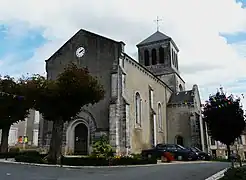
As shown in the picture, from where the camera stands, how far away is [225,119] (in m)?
28.3

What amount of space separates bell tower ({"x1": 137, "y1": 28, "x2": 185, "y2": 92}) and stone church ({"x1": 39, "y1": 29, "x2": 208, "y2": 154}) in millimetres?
6349

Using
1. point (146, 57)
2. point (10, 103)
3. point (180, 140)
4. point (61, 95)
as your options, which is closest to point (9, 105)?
point (10, 103)

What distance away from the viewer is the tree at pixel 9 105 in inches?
875

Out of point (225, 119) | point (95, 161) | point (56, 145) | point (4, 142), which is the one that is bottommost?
point (95, 161)

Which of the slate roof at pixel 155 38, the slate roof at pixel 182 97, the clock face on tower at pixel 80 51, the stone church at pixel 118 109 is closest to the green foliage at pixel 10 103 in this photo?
the stone church at pixel 118 109

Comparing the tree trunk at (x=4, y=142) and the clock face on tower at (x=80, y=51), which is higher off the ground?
the clock face on tower at (x=80, y=51)

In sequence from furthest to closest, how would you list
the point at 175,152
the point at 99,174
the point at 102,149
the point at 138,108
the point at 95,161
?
1. the point at 138,108
2. the point at 175,152
3. the point at 102,149
4. the point at 95,161
5. the point at 99,174

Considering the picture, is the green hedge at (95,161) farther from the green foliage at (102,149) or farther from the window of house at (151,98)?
the window of house at (151,98)

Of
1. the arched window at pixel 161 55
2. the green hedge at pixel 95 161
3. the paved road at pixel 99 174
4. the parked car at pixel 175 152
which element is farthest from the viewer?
the arched window at pixel 161 55

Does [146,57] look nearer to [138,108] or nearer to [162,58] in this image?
[162,58]

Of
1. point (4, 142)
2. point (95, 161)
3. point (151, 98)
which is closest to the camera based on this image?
point (95, 161)

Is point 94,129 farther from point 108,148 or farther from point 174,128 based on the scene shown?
point 174,128

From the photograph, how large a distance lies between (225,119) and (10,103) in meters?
20.7

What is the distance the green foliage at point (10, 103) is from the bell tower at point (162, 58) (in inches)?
831
